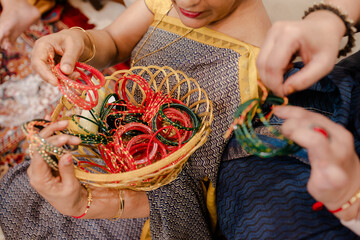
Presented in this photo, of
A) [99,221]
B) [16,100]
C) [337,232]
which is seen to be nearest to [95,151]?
[99,221]

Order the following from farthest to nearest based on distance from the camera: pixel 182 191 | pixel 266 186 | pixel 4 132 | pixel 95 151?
pixel 4 132, pixel 95 151, pixel 182 191, pixel 266 186

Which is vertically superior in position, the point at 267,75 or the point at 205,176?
the point at 267,75

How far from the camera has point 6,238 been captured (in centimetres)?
83

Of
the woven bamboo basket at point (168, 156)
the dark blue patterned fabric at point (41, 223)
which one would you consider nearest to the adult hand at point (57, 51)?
the woven bamboo basket at point (168, 156)

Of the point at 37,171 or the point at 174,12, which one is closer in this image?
the point at 37,171

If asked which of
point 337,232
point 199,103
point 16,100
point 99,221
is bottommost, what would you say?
point 337,232

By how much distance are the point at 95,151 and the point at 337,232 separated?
30.2 inches

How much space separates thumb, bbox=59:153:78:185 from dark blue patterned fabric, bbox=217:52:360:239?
46 centimetres

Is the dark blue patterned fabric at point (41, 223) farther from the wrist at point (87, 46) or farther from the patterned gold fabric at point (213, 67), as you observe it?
the wrist at point (87, 46)

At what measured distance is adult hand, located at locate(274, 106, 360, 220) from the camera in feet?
1.48

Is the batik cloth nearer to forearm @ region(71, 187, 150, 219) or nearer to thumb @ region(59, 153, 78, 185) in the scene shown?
forearm @ region(71, 187, 150, 219)

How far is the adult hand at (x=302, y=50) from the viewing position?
0.51 metres

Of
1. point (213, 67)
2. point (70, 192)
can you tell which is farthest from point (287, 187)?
point (70, 192)

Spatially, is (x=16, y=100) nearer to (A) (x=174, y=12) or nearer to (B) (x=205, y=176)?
(A) (x=174, y=12)
